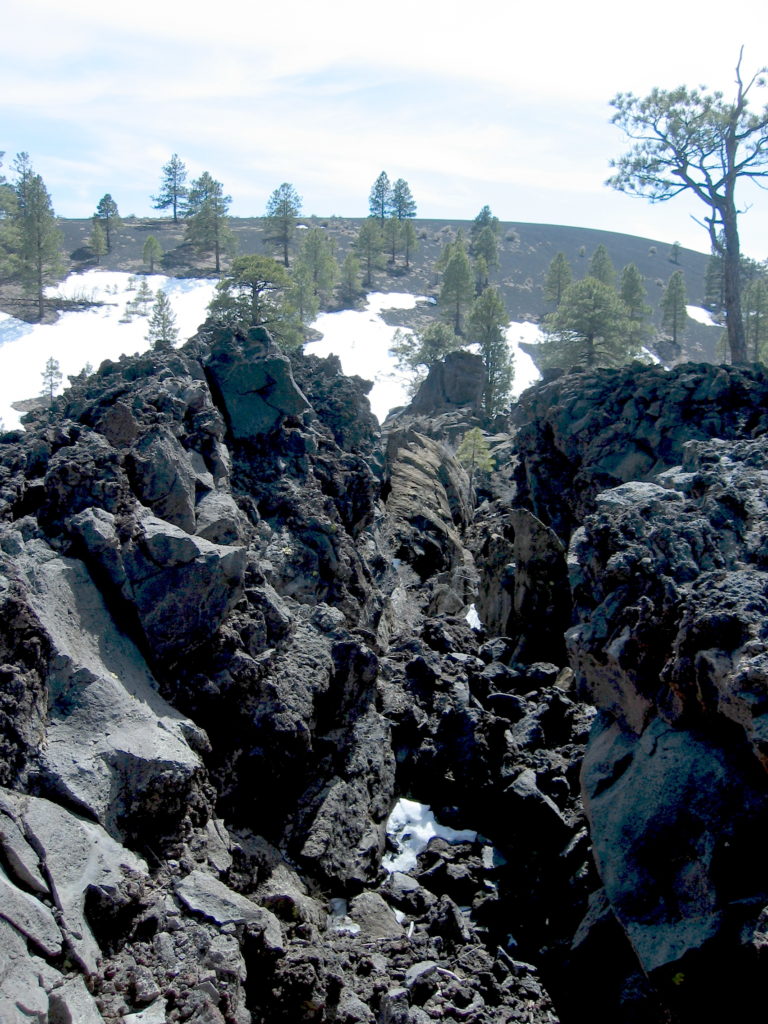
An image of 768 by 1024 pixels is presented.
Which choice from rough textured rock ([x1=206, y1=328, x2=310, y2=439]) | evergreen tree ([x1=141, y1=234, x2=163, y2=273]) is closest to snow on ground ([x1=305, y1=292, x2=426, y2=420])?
evergreen tree ([x1=141, y1=234, x2=163, y2=273])

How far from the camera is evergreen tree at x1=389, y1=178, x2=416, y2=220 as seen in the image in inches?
4377

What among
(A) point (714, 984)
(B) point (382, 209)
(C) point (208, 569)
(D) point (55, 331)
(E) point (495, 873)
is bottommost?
(E) point (495, 873)

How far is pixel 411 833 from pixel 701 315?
10486cm

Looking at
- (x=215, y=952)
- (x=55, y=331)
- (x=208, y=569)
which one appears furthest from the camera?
(x=55, y=331)

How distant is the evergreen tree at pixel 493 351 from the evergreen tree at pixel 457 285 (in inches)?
651

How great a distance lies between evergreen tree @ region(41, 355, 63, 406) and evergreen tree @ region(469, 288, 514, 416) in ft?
91.7

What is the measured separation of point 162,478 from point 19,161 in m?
72.1

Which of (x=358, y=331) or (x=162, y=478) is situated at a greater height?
(x=358, y=331)

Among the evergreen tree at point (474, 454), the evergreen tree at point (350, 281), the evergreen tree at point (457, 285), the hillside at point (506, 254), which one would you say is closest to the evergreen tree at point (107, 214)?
the hillside at point (506, 254)

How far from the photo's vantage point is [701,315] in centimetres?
10375

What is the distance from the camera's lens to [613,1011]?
8.82 metres

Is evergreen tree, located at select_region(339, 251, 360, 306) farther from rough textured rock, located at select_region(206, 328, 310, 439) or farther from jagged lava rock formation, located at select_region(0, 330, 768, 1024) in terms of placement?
jagged lava rock formation, located at select_region(0, 330, 768, 1024)

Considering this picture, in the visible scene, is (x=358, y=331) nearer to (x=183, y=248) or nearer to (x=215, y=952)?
(x=183, y=248)

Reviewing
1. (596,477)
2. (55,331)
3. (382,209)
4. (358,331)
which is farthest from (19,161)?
(596,477)
